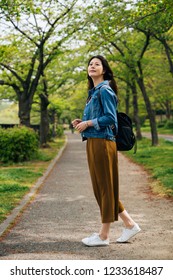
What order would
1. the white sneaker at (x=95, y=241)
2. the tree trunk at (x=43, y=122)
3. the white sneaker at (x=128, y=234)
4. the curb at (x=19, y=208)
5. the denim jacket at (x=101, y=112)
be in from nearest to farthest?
the denim jacket at (x=101, y=112)
the white sneaker at (x=95, y=241)
the white sneaker at (x=128, y=234)
the curb at (x=19, y=208)
the tree trunk at (x=43, y=122)

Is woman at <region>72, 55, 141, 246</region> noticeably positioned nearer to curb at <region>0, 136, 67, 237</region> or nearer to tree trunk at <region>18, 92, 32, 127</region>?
curb at <region>0, 136, 67, 237</region>

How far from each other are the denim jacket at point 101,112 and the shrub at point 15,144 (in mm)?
10954

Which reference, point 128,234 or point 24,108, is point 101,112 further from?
point 24,108

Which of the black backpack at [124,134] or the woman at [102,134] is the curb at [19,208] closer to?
the woman at [102,134]

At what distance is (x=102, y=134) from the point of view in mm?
4609

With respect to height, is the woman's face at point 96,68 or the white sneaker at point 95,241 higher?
the woman's face at point 96,68

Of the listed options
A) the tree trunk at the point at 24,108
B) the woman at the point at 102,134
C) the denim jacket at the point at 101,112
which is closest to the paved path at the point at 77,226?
the woman at the point at 102,134

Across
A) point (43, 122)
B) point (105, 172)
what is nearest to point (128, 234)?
point (105, 172)

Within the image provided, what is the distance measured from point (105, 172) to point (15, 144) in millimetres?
11232

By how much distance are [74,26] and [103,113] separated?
47.4 feet

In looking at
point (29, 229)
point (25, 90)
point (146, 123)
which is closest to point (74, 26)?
point (25, 90)

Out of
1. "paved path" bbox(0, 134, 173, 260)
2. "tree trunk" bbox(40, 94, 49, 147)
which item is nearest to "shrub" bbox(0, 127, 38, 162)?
"paved path" bbox(0, 134, 173, 260)

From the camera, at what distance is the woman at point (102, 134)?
455 centimetres

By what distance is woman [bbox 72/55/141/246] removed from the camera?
4555 millimetres
